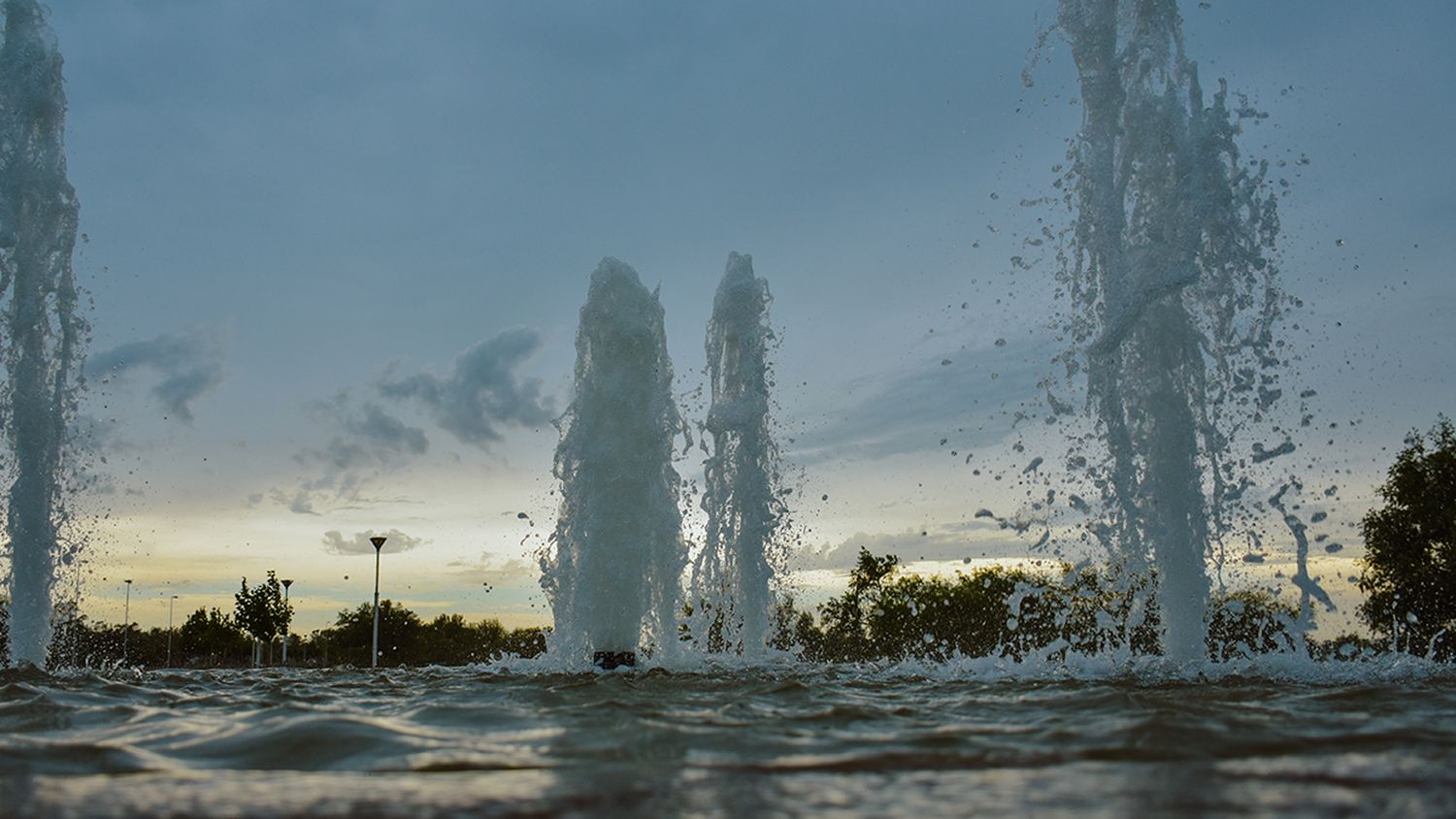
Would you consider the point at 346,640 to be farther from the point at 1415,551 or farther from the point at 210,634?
the point at 1415,551

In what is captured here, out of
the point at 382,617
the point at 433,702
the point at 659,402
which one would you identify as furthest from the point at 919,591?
the point at 433,702

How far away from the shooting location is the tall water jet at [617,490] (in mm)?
14250

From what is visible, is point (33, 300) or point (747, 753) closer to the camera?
point (747, 753)

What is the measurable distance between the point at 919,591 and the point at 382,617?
3287cm

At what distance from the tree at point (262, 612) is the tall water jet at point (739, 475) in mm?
31262

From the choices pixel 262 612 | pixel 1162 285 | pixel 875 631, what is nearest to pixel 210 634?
pixel 262 612

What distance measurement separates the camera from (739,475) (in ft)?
68.5

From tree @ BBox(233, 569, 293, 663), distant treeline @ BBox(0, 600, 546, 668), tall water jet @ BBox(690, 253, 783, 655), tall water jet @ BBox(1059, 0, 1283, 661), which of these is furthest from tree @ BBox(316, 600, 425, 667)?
tall water jet @ BBox(1059, 0, 1283, 661)

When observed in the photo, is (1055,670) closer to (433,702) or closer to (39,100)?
(433,702)

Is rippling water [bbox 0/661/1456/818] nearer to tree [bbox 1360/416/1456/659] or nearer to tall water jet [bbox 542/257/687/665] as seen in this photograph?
tall water jet [bbox 542/257/687/665]

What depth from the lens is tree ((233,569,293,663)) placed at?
46406 millimetres

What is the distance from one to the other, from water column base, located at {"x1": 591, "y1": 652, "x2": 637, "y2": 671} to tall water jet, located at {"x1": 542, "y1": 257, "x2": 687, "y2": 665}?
0.03 meters

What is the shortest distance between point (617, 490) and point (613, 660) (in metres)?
2.28

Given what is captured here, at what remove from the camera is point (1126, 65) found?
13578mm
